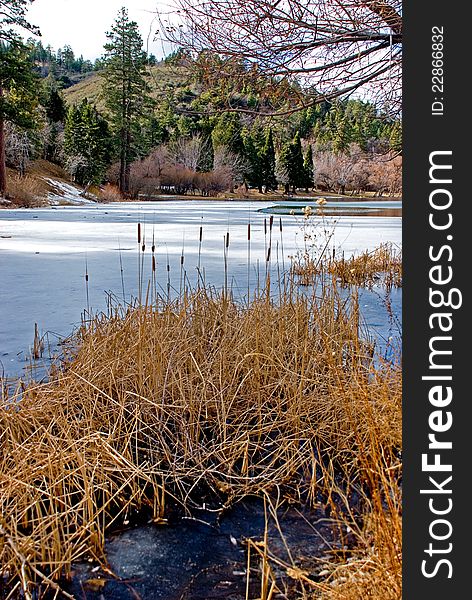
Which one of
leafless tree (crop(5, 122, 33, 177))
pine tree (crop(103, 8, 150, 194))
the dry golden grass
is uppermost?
pine tree (crop(103, 8, 150, 194))

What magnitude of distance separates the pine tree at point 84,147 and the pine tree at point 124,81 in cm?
125

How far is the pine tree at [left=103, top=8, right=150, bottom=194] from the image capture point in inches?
1133

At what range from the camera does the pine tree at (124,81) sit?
1133 inches

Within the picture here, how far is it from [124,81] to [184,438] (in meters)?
30.8

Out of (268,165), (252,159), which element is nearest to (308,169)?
(268,165)

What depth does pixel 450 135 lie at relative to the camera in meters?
0.90

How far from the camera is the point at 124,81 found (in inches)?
1171

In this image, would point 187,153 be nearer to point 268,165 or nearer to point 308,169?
point 268,165

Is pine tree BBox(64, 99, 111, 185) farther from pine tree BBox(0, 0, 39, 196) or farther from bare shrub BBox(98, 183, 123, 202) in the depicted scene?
pine tree BBox(0, 0, 39, 196)

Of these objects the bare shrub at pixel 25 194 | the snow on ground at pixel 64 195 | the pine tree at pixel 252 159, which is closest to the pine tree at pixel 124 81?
the snow on ground at pixel 64 195

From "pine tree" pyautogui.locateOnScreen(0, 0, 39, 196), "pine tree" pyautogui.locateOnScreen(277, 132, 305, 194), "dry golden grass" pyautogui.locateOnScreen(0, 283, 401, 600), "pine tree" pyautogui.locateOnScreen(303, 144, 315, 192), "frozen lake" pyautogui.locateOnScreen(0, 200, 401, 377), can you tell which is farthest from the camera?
"pine tree" pyautogui.locateOnScreen(303, 144, 315, 192)

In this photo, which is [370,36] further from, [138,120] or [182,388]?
[138,120]

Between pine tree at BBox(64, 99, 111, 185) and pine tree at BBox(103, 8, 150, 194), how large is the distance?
4.10 ft

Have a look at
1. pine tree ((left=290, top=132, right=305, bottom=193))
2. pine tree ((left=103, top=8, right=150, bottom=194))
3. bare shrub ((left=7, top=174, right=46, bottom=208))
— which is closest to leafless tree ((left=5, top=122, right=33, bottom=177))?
bare shrub ((left=7, top=174, right=46, bottom=208))
